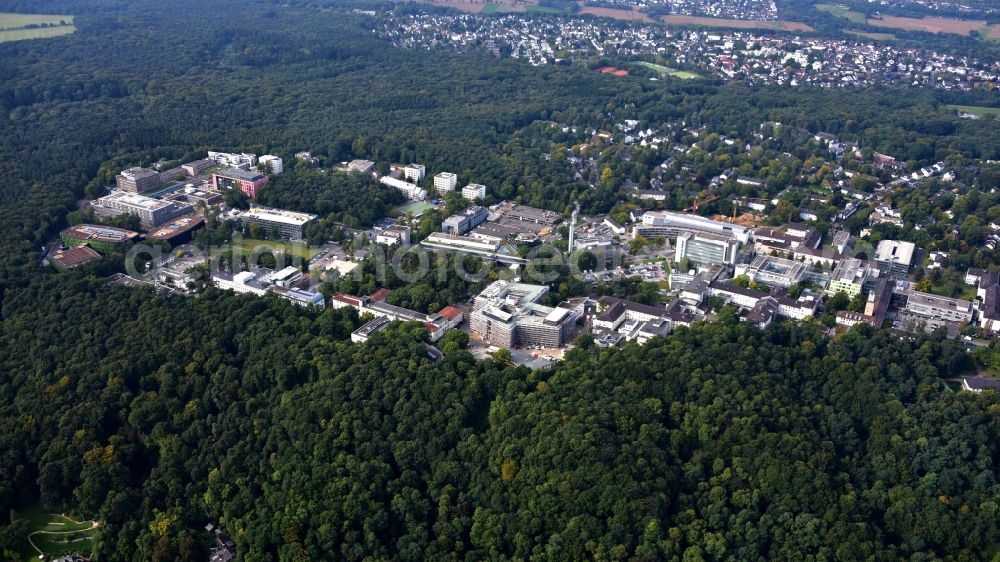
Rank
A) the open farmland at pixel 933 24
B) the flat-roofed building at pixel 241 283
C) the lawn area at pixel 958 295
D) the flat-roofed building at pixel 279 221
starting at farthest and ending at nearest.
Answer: the open farmland at pixel 933 24 → the flat-roofed building at pixel 279 221 → the lawn area at pixel 958 295 → the flat-roofed building at pixel 241 283

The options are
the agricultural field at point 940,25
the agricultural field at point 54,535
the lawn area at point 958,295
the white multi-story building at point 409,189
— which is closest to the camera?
the agricultural field at point 54,535

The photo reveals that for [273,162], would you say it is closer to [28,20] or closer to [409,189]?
[409,189]

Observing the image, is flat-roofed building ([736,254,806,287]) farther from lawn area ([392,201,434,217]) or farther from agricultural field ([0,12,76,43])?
agricultural field ([0,12,76,43])

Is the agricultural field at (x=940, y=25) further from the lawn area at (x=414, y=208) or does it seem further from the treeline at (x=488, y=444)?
the treeline at (x=488, y=444)

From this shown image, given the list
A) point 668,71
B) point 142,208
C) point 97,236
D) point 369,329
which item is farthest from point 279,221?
point 668,71

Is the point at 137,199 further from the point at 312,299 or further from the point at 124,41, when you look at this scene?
the point at 124,41

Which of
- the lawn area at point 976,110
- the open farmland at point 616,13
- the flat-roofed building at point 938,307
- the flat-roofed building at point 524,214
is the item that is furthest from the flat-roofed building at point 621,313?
the open farmland at point 616,13
